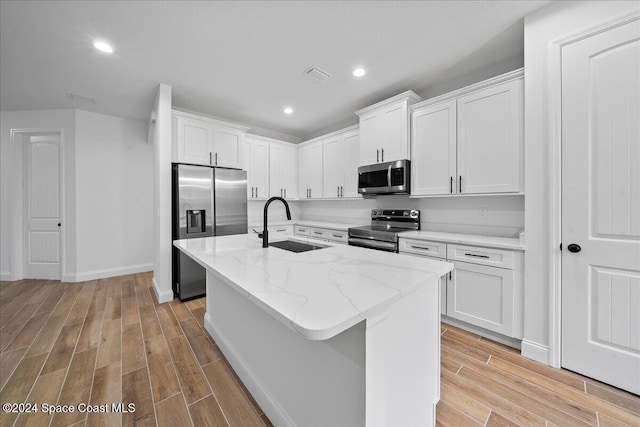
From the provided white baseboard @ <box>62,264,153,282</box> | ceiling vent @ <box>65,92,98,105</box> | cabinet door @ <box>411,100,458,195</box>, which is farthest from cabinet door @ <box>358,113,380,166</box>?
white baseboard @ <box>62,264,153,282</box>

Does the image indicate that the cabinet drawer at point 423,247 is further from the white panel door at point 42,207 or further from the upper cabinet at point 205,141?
the white panel door at point 42,207

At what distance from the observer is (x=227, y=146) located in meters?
3.75

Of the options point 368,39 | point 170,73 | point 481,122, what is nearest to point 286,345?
point 368,39

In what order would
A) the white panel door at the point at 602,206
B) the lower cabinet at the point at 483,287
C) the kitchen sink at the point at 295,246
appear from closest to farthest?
the white panel door at the point at 602,206, the kitchen sink at the point at 295,246, the lower cabinet at the point at 483,287

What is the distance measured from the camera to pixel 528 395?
156cm

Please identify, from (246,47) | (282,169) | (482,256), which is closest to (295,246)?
(482,256)

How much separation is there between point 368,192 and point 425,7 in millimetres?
1995

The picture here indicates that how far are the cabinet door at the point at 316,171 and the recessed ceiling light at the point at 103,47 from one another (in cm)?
288

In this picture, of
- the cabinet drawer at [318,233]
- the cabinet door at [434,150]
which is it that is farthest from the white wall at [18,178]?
the cabinet door at [434,150]

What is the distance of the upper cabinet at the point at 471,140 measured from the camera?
2242 millimetres

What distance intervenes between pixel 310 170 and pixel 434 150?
7.69 feet

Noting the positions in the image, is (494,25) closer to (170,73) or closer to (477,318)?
(477,318)

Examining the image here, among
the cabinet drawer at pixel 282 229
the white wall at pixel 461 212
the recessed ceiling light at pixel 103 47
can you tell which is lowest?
the cabinet drawer at pixel 282 229

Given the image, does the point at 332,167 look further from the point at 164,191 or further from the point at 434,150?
the point at 164,191
